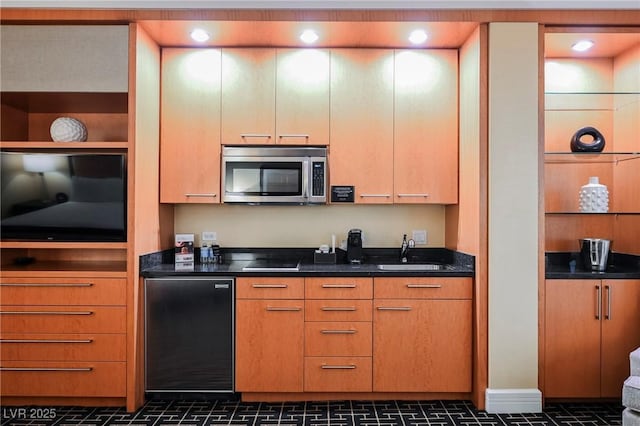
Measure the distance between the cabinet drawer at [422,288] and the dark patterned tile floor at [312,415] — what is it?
2.31 ft

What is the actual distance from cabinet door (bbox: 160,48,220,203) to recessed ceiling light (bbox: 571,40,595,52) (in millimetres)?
2500

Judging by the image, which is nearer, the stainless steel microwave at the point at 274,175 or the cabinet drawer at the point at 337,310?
the cabinet drawer at the point at 337,310

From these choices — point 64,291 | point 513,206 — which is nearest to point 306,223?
point 513,206

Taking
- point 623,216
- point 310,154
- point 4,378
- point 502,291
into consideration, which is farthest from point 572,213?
point 4,378

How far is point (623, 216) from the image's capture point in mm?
3008

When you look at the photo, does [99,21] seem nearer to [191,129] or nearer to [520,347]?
[191,129]

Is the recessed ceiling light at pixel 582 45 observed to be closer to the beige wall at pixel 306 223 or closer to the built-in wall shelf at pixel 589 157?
the built-in wall shelf at pixel 589 157

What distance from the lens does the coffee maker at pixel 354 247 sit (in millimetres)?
3141

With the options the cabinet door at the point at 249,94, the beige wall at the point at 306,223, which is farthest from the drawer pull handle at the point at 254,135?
the beige wall at the point at 306,223

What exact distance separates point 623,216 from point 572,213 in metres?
0.49

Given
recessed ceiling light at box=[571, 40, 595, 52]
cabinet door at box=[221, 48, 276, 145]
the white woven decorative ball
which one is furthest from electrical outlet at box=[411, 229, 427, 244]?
the white woven decorative ball

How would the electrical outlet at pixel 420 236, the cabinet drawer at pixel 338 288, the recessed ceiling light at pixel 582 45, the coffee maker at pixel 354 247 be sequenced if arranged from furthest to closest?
the electrical outlet at pixel 420 236, the coffee maker at pixel 354 247, the recessed ceiling light at pixel 582 45, the cabinet drawer at pixel 338 288

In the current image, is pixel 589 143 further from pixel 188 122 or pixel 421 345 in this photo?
pixel 188 122

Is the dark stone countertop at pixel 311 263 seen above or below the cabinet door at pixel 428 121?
below
